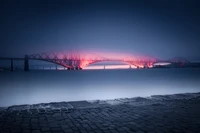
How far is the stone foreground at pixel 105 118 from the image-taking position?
5.33 metres

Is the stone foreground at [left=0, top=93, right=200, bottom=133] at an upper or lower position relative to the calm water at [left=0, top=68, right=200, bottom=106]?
upper

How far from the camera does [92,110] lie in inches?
294

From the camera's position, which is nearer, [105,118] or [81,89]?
[105,118]

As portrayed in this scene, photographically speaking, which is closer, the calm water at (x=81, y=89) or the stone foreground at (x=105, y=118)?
the stone foreground at (x=105, y=118)

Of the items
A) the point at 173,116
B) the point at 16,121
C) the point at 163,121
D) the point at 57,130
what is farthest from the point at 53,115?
the point at 173,116

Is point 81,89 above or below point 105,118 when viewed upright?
below

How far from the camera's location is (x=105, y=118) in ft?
21.1

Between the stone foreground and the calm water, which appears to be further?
the calm water

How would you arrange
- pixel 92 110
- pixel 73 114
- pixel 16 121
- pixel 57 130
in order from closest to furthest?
pixel 57 130 < pixel 16 121 < pixel 73 114 < pixel 92 110

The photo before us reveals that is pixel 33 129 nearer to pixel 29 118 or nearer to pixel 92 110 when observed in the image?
pixel 29 118

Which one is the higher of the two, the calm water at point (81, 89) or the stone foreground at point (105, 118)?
the stone foreground at point (105, 118)

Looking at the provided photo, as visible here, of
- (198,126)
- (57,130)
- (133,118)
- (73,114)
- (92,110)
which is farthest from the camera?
(92,110)

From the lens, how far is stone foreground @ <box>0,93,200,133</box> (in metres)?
5.33

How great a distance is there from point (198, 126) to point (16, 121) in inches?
197
